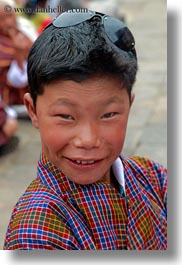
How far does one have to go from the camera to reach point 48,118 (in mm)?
1251

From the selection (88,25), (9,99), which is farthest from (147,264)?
(9,99)

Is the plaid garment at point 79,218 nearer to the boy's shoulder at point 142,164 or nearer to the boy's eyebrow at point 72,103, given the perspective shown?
the boy's shoulder at point 142,164

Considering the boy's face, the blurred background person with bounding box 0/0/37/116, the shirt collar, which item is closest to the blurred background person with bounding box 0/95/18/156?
Result: the blurred background person with bounding box 0/0/37/116

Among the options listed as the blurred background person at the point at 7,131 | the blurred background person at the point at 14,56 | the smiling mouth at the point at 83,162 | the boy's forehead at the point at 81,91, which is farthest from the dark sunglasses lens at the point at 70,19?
the blurred background person at the point at 7,131

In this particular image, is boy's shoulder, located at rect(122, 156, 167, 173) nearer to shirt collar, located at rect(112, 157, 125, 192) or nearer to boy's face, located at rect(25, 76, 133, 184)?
shirt collar, located at rect(112, 157, 125, 192)

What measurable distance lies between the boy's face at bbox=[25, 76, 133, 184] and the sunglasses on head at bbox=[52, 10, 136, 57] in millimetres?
68

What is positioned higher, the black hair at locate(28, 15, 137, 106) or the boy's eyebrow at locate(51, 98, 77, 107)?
the black hair at locate(28, 15, 137, 106)

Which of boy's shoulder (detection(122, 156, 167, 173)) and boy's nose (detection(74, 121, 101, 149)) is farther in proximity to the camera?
boy's shoulder (detection(122, 156, 167, 173))

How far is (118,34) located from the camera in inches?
48.8

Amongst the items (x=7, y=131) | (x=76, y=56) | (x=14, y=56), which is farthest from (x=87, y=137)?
(x=14, y=56)

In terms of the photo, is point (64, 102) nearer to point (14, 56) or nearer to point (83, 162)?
point (83, 162)

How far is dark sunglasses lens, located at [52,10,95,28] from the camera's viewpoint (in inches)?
48.6

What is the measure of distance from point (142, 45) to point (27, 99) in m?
3.31

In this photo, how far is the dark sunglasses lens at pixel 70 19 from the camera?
124 centimetres
